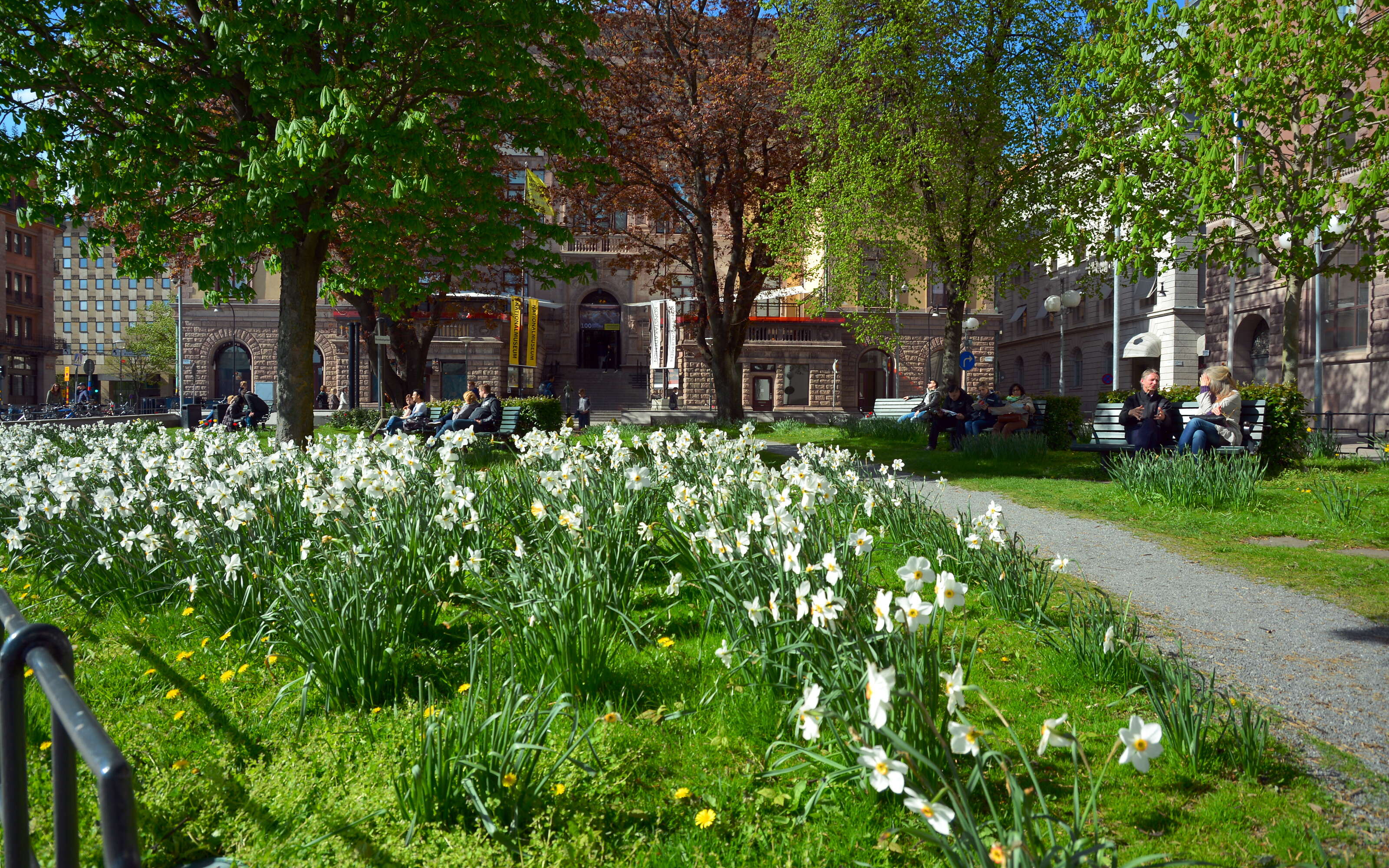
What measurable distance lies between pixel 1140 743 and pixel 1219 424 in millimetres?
9977

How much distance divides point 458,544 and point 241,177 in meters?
7.85

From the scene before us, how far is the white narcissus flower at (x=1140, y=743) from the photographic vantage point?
1854 millimetres

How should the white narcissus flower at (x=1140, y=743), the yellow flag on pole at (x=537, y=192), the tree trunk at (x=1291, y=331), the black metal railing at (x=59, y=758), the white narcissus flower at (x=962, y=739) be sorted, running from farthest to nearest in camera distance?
the yellow flag on pole at (x=537, y=192)
the tree trunk at (x=1291, y=331)
the white narcissus flower at (x=962, y=739)
the white narcissus flower at (x=1140, y=743)
the black metal railing at (x=59, y=758)

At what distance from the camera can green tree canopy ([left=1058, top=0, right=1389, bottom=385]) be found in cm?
1290

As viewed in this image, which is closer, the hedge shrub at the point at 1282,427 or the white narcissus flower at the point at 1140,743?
the white narcissus flower at the point at 1140,743

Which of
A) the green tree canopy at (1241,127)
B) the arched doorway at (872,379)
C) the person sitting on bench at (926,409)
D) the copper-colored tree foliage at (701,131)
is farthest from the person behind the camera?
the arched doorway at (872,379)

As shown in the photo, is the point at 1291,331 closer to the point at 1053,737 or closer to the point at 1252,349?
the point at 1053,737

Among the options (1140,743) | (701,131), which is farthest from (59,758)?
(701,131)

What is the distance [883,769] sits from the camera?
78.0 inches

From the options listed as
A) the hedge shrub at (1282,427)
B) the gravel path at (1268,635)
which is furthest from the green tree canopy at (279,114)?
the hedge shrub at (1282,427)

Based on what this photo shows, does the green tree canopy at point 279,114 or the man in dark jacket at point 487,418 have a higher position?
the green tree canopy at point 279,114

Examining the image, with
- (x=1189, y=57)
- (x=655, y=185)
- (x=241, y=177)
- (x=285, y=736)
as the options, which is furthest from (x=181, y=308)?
(x=285, y=736)

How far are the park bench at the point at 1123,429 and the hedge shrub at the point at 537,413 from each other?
8512 mm

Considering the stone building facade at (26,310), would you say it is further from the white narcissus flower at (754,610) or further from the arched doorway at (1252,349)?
the white narcissus flower at (754,610)
